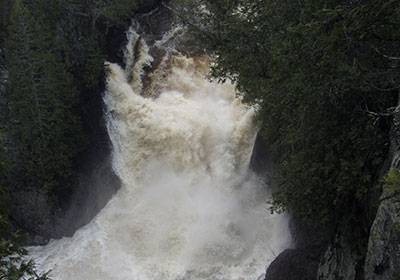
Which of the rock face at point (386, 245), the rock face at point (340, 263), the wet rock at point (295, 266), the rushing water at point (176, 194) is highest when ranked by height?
the rushing water at point (176, 194)

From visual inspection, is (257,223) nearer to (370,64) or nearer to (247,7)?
(247,7)

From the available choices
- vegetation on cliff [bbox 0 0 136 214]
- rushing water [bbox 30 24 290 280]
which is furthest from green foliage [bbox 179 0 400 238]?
vegetation on cliff [bbox 0 0 136 214]

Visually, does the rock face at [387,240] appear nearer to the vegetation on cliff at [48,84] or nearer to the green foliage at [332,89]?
the green foliage at [332,89]

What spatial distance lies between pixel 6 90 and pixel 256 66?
1173 cm

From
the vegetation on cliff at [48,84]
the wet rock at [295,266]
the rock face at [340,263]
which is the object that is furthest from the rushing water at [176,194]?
the rock face at [340,263]

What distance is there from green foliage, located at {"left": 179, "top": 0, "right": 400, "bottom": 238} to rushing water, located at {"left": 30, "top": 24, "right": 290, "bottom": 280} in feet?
21.7

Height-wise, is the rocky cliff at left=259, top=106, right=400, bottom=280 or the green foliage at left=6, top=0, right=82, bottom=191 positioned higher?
the green foliage at left=6, top=0, right=82, bottom=191

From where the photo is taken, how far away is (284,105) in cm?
842

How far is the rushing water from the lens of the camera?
14.7m

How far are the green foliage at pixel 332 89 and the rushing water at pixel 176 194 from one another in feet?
21.7

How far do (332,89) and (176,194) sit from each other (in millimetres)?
11402

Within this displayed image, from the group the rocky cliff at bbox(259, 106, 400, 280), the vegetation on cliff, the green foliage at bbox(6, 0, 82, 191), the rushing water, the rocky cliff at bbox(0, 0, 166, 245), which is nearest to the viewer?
the rocky cliff at bbox(259, 106, 400, 280)

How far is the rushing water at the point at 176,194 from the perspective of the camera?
48.1ft

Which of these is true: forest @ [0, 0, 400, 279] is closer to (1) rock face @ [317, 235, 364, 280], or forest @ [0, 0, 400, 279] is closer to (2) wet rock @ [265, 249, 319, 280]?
(1) rock face @ [317, 235, 364, 280]
